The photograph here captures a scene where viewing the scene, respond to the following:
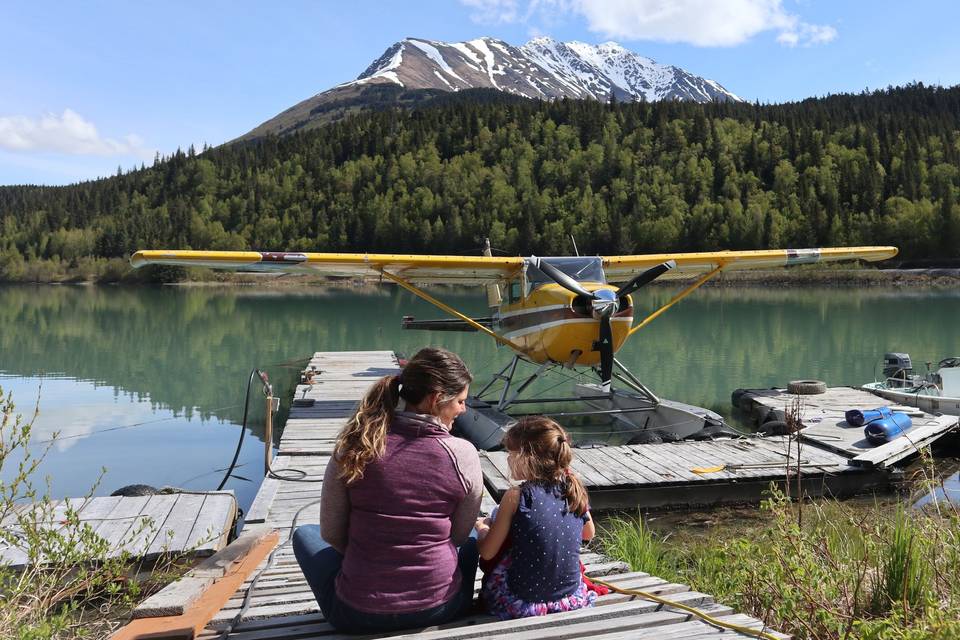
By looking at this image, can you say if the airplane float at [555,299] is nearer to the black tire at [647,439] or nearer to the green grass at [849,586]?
the black tire at [647,439]

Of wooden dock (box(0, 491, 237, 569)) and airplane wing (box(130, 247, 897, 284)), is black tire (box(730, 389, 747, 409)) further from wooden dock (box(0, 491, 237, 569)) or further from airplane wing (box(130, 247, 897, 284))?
wooden dock (box(0, 491, 237, 569))

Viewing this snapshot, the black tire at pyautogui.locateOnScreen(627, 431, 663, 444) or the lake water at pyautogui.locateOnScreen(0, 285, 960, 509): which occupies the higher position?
the black tire at pyautogui.locateOnScreen(627, 431, 663, 444)

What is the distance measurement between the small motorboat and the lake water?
2358mm

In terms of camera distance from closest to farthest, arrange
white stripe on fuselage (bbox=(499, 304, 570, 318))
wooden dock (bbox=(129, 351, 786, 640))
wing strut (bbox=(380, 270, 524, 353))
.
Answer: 1. wooden dock (bbox=(129, 351, 786, 640))
2. white stripe on fuselage (bbox=(499, 304, 570, 318))
3. wing strut (bbox=(380, 270, 524, 353))

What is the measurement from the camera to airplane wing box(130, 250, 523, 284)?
964 cm

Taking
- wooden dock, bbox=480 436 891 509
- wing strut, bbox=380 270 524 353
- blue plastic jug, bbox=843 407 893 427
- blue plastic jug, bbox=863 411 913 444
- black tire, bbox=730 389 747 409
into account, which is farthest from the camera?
black tire, bbox=730 389 747 409

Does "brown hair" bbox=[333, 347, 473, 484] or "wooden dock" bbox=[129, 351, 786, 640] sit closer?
"brown hair" bbox=[333, 347, 473, 484]

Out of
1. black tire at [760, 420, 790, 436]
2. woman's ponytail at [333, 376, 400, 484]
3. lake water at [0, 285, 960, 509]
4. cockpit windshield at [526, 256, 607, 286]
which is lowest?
lake water at [0, 285, 960, 509]

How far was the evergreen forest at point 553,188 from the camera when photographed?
8169 cm

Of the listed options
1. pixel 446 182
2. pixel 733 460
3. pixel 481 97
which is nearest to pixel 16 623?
pixel 733 460

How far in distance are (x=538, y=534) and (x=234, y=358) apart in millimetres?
17960

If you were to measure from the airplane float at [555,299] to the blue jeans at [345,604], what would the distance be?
552cm

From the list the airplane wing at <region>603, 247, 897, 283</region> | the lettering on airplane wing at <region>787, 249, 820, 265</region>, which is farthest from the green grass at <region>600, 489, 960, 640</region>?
the lettering on airplane wing at <region>787, 249, 820, 265</region>

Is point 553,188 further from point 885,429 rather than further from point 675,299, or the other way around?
point 885,429
